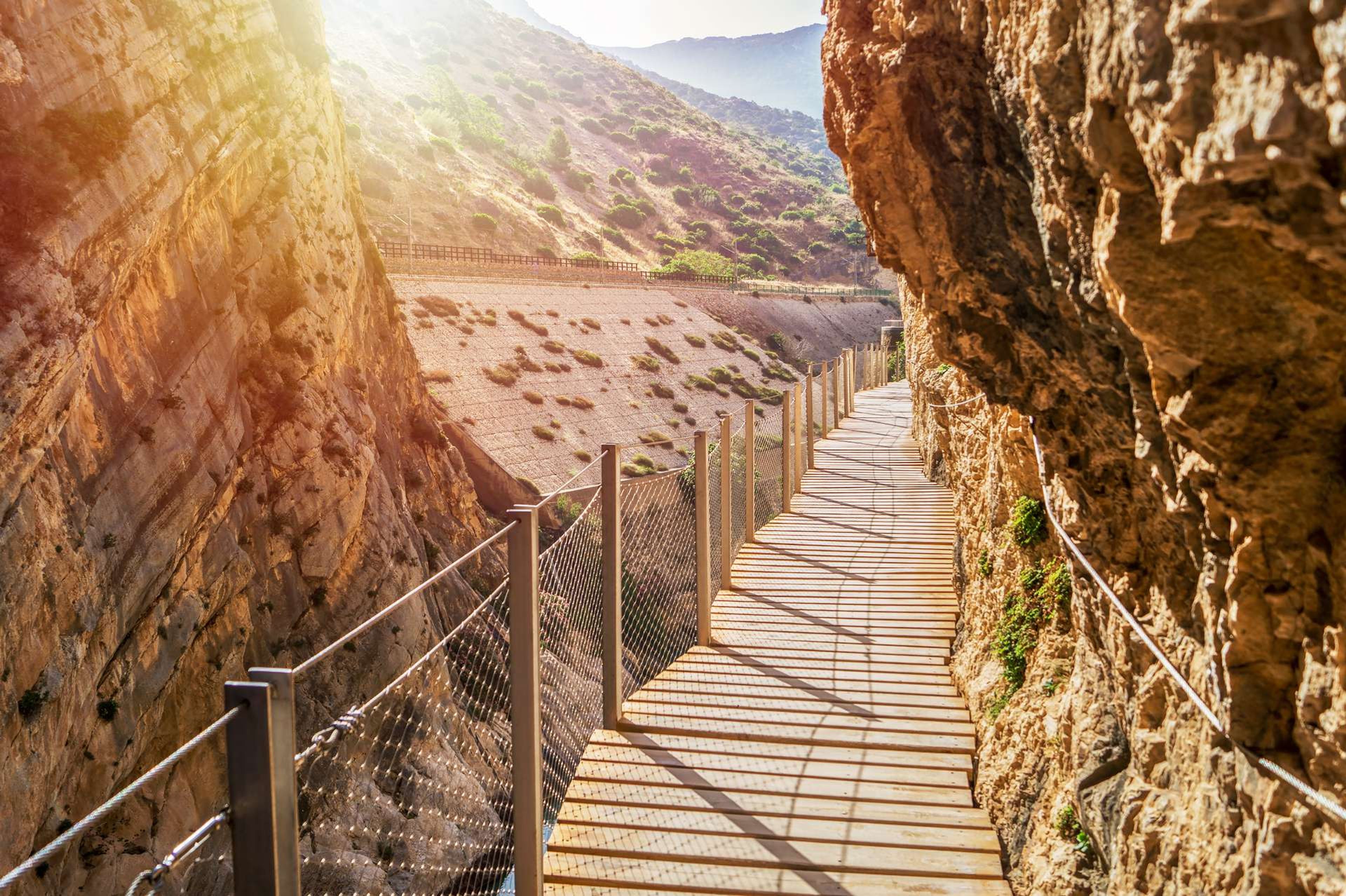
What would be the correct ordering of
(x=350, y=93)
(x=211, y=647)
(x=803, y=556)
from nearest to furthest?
(x=803, y=556) < (x=211, y=647) < (x=350, y=93)

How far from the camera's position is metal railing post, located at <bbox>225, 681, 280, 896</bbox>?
213cm

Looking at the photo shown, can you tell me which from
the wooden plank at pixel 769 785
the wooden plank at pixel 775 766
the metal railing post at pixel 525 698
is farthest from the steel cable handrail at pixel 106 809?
the wooden plank at pixel 775 766

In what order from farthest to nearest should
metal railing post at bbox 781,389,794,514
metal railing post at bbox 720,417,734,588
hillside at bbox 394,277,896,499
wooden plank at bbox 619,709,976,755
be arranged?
1. hillside at bbox 394,277,896,499
2. metal railing post at bbox 781,389,794,514
3. metal railing post at bbox 720,417,734,588
4. wooden plank at bbox 619,709,976,755

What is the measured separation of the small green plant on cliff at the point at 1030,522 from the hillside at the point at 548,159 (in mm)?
47415

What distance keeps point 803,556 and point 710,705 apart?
405 cm

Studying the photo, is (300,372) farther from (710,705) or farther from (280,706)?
(280,706)

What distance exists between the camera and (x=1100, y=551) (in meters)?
3.29

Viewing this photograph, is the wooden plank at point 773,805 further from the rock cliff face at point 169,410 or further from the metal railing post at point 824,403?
the metal railing post at point 824,403

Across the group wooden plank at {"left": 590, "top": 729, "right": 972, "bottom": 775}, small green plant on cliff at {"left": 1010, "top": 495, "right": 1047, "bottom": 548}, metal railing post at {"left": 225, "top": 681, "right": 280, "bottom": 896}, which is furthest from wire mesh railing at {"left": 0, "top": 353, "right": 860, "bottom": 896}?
small green plant on cliff at {"left": 1010, "top": 495, "right": 1047, "bottom": 548}

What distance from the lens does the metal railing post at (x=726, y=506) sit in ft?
28.1

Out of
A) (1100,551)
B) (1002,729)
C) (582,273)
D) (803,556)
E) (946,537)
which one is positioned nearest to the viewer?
(1100,551)

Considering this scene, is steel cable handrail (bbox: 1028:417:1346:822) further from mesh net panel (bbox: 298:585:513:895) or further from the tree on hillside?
the tree on hillside

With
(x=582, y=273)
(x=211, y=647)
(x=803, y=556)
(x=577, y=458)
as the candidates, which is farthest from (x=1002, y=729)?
(x=582, y=273)

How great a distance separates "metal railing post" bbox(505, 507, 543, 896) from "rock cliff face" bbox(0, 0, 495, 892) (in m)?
7.74
